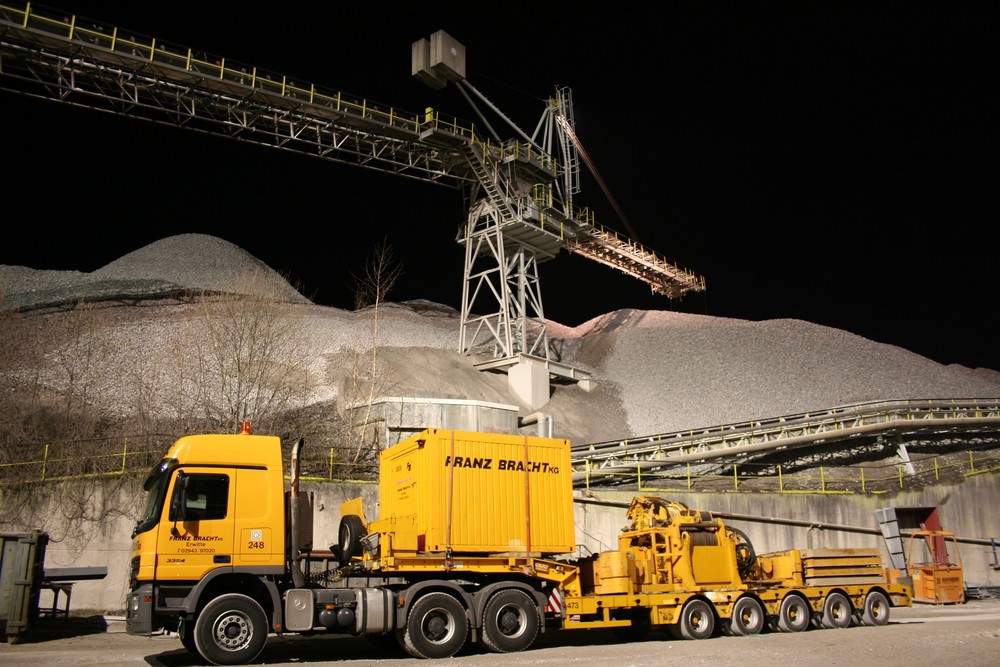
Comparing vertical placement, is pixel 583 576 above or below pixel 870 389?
below

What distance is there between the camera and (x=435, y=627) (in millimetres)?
11555

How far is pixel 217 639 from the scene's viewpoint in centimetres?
1032

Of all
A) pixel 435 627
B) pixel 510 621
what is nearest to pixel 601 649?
pixel 510 621

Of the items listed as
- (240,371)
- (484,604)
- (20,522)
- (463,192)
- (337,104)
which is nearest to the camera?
(484,604)

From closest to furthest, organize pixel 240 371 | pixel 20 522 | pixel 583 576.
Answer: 1. pixel 583 576
2. pixel 20 522
3. pixel 240 371

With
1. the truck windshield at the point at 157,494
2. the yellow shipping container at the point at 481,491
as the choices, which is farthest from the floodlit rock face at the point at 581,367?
the truck windshield at the point at 157,494

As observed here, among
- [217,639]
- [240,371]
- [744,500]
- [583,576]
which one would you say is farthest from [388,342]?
[217,639]

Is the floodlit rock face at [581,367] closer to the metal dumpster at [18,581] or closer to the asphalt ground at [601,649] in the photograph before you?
the metal dumpster at [18,581]

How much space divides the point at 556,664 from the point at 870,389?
37098 millimetres

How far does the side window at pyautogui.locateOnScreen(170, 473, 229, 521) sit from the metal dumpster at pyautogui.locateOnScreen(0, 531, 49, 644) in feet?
16.7

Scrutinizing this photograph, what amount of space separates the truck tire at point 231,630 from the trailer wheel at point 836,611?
11.1 metres

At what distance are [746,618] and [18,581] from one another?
1339 centimetres

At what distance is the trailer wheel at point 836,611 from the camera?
15227 millimetres

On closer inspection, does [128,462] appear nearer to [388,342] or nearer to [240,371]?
[240,371]
